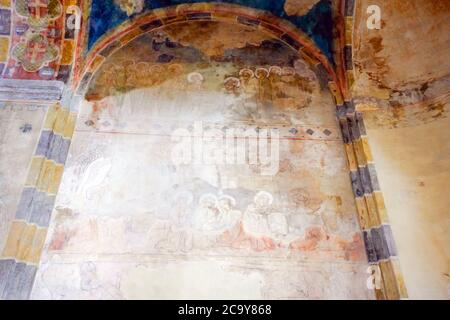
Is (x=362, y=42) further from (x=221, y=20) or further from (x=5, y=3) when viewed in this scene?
(x=5, y=3)

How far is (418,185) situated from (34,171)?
5.88m

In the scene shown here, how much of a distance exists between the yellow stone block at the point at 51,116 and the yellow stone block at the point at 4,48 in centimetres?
135

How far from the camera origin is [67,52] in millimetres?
7488

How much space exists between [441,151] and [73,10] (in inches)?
262

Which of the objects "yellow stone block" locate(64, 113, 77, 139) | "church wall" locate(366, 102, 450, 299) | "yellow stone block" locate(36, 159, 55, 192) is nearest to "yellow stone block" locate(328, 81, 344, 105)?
"church wall" locate(366, 102, 450, 299)

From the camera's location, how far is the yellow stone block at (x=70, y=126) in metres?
6.87

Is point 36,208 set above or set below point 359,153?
below

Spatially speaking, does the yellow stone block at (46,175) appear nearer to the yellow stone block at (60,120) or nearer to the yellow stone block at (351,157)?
the yellow stone block at (60,120)

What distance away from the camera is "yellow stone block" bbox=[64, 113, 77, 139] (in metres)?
6.87

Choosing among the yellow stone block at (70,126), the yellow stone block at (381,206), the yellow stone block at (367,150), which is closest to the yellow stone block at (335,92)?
the yellow stone block at (367,150)

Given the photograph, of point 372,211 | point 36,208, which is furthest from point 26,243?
point 372,211

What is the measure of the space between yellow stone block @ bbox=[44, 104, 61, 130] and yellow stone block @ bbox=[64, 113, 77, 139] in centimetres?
21

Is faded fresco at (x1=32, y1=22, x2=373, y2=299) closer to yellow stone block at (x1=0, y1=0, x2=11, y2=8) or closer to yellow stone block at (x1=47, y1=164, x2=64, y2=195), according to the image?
yellow stone block at (x1=47, y1=164, x2=64, y2=195)

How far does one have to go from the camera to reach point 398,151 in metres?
6.93
